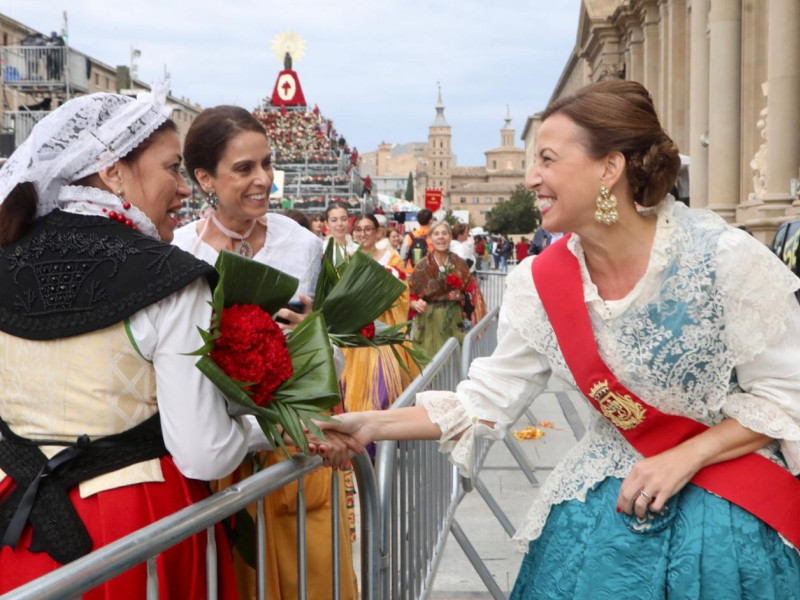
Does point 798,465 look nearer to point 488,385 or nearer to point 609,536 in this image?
point 609,536

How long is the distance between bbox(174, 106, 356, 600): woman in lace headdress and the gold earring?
1.12 meters

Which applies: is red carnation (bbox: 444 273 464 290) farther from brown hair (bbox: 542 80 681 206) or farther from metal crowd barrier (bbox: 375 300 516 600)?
brown hair (bbox: 542 80 681 206)

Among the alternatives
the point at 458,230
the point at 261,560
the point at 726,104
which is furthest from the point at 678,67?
the point at 261,560

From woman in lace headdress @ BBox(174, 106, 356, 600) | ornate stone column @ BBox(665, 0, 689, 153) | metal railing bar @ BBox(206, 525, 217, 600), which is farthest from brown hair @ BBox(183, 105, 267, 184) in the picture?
ornate stone column @ BBox(665, 0, 689, 153)

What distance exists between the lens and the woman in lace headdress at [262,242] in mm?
3129

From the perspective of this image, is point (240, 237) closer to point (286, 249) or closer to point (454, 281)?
point (286, 249)

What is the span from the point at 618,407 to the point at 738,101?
17.1 metres

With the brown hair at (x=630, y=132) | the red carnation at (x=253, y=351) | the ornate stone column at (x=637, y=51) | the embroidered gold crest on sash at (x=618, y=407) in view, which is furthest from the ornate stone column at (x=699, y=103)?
the red carnation at (x=253, y=351)

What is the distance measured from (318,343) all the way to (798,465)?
1236 mm

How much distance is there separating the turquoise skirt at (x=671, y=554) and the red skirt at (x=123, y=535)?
91 cm

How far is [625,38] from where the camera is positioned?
3675 cm

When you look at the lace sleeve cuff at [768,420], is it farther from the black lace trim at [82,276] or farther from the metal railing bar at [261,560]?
the black lace trim at [82,276]

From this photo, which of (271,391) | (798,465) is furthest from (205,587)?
(798,465)

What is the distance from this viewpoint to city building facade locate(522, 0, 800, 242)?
13.9 m
